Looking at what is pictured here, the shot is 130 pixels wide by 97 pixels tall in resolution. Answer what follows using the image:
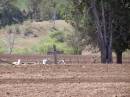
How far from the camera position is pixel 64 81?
1386 centimetres

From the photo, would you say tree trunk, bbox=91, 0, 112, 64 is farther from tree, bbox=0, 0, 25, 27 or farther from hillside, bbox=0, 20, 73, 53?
tree, bbox=0, 0, 25, 27

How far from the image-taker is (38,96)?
10719 mm

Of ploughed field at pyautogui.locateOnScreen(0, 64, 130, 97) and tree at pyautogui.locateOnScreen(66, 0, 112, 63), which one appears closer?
ploughed field at pyautogui.locateOnScreen(0, 64, 130, 97)

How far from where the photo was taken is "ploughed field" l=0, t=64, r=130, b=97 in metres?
11.2

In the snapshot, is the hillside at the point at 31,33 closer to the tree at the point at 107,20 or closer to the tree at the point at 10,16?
the tree at the point at 10,16

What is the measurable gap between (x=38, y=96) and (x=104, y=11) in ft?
62.2

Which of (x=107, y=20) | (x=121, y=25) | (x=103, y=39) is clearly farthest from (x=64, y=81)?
(x=121, y=25)

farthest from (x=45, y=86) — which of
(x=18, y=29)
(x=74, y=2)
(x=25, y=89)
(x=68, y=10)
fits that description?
(x=18, y=29)

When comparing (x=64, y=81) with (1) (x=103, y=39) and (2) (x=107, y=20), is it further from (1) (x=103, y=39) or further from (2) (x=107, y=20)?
(2) (x=107, y=20)

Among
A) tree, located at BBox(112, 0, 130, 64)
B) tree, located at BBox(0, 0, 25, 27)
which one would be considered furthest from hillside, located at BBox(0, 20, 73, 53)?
tree, located at BBox(112, 0, 130, 64)

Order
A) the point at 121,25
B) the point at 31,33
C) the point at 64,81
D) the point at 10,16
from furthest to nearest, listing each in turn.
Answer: the point at 10,16, the point at 31,33, the point at 121,25, the point at 64,81

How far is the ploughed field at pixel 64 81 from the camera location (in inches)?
443

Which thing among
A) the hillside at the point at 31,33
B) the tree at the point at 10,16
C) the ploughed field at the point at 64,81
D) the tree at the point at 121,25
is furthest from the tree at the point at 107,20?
the tree at the point at 10,16

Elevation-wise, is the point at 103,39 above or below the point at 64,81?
above
